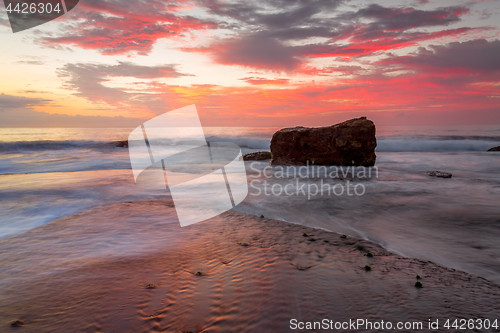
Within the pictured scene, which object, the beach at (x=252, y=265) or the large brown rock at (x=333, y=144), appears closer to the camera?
the beach at (x=252, y=265)

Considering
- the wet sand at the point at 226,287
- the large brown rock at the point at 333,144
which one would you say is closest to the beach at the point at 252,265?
the wet sand at the point at 226,287

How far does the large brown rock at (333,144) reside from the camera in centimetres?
1095

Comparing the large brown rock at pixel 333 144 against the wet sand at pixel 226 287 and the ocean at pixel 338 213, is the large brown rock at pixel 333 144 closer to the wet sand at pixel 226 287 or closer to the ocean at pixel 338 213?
the ocean at pixel 338 213

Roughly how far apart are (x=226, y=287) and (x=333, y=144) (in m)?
9.58

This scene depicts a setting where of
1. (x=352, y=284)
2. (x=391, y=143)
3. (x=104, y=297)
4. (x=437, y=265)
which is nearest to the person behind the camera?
(x=104, y=297)

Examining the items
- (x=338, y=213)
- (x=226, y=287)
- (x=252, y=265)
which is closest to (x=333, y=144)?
(x=338, y=213)

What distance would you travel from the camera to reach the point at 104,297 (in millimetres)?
2547

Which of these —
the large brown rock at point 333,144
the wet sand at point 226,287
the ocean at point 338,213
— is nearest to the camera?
the wet sand at point 226,287

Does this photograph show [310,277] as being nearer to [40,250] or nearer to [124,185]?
[40,250]

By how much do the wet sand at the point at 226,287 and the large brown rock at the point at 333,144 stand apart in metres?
7.57

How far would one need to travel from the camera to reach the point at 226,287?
108 inches

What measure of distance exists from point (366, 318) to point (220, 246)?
6.93 feet

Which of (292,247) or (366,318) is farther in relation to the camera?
(292,247)

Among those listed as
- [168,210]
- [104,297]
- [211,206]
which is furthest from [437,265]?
[168,210]
